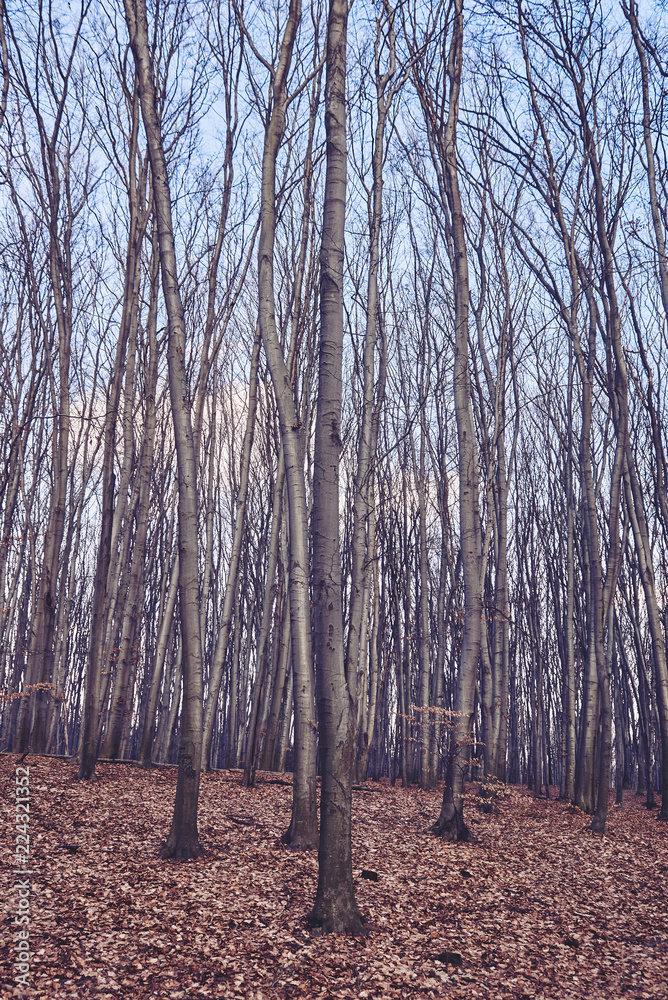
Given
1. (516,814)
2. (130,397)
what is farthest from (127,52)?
(516,814)

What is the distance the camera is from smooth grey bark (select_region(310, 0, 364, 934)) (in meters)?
4.04

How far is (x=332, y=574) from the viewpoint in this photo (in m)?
4.37

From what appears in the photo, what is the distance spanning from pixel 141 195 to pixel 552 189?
235 inches

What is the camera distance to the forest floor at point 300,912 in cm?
341

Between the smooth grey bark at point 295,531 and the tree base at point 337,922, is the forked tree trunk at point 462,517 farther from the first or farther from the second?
the tree base at point 337,922

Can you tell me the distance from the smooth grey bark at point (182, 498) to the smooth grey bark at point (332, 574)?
1.64 metres

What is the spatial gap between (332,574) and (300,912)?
93.2 inches

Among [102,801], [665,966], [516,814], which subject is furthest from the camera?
[516,814]

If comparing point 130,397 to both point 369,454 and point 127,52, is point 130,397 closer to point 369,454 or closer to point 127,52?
point 369,454

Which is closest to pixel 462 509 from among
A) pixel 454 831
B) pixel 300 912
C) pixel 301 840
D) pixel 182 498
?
pixel 182 498

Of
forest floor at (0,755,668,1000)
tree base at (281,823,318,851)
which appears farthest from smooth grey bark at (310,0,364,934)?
tree base at (281,823,318,851)

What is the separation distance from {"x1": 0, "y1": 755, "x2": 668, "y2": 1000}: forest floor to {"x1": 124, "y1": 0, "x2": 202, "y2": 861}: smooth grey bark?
17.9 inches

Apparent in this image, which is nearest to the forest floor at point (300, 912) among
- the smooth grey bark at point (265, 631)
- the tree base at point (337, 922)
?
the tree base at point (337, 922)

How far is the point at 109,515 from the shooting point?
26.7 ft
